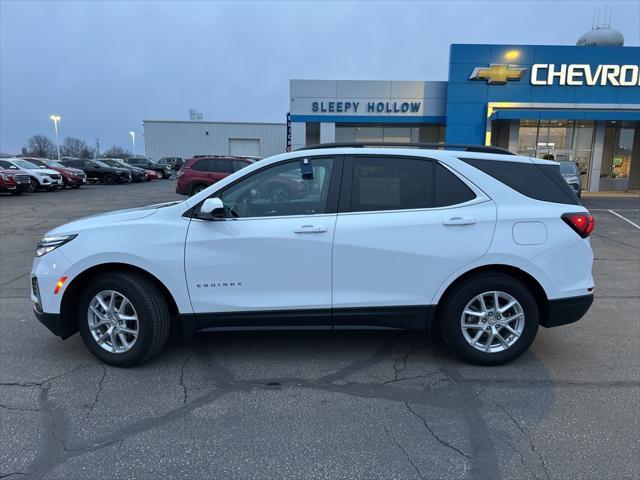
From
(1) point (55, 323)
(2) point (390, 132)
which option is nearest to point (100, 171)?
(2) point (390, 132)

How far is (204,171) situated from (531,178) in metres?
14.3

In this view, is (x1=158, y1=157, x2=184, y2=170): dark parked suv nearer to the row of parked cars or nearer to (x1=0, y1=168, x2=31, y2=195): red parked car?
the row of parked cars

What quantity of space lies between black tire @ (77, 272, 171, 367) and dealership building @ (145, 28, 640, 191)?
22119 millimetres

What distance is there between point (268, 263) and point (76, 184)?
1028 inches

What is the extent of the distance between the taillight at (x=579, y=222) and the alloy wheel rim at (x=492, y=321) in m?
0.75

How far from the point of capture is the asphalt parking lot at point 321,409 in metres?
2.59

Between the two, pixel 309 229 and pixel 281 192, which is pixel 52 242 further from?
pixel 309 229

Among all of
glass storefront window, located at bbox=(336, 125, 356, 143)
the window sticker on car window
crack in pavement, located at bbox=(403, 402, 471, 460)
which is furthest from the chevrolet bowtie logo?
crack in pavement, located at bbox=(403, 402, 471, 460)

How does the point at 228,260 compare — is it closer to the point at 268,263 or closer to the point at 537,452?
the point at 268,263

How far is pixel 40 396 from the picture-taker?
332 centimetres

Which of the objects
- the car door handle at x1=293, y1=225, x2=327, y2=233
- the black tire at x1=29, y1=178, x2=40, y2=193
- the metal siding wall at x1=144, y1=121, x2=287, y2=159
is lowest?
the black tire at x1=29, y1=178, x2=40, y2=193

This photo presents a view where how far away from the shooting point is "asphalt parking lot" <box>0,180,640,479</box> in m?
2.59

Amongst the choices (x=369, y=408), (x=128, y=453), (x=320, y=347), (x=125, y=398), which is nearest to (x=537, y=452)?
(x=369, y=408)

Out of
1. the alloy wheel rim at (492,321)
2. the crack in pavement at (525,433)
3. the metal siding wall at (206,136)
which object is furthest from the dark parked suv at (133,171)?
the crack in pavement at (525,433)
